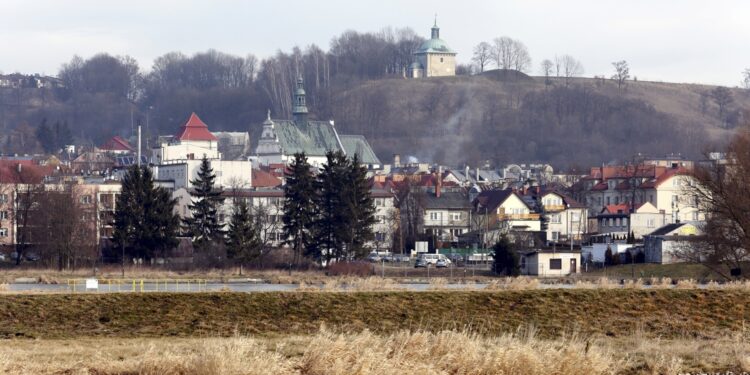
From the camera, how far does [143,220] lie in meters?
78.4

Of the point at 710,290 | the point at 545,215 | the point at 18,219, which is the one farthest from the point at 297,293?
the point at 545,215

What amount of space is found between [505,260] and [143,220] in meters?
20.2

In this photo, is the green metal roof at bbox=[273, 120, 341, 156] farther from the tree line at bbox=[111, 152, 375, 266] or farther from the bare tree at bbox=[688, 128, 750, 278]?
the bare tree at bbox=[688, 128, 750, 278]

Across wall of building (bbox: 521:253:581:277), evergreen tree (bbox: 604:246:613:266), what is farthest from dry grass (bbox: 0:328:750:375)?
evergreen tree (bbox: 604:246:613:266)

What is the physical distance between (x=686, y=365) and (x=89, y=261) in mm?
56758

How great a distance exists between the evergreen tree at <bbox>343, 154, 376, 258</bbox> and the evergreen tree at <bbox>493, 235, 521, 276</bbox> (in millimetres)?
8226

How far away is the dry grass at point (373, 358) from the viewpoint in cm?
2055

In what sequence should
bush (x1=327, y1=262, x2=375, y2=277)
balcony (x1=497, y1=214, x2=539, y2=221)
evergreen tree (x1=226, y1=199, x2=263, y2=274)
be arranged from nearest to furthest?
bush (x1=327, y1=262, x2=375, y2=277), evergreen tree (x1=226, y1=199, x2=263, y2=274), balcony (x1=497, y1=214, x2=539, y2=221)

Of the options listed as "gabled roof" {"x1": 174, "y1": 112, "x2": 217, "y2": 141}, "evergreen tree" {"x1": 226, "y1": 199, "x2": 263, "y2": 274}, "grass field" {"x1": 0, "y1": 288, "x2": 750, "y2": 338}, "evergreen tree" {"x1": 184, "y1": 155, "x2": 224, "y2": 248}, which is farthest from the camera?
"gabled roof" {"x1": 174, "y1": 112, "x2": 217, "y2": 141}

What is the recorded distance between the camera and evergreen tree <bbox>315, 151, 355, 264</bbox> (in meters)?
80.0

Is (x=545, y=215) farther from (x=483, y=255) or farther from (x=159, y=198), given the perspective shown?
(x=159, y=198)

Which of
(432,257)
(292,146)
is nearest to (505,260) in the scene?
(432,257)

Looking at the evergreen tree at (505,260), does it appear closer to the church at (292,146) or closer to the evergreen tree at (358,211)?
the evergreen tree at (358,211)

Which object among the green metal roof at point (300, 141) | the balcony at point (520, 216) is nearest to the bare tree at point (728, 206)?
the balcony at point (520, 216)
